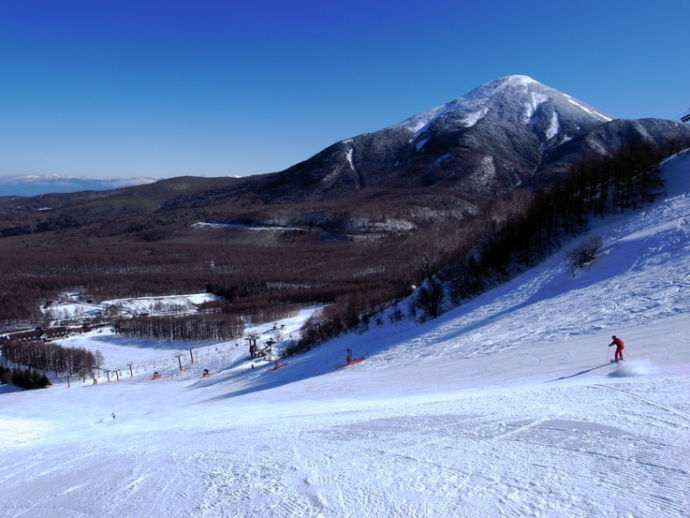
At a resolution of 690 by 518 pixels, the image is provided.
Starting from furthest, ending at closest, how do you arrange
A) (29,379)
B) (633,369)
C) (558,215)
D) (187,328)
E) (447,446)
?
(187,328) < (29,379) < (558,215) < (633,369) < (447,446)

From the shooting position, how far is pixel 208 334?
66.2m

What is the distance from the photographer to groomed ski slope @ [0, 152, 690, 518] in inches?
197

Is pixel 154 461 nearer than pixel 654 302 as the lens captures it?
Yes

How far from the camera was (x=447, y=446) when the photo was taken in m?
6.67

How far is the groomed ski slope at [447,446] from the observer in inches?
197

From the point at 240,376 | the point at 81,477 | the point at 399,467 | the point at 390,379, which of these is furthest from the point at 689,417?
the point at 240,376

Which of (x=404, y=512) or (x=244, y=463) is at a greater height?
(x=404, y=512)

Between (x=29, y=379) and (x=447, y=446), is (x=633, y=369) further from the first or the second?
(x=29, y=379)

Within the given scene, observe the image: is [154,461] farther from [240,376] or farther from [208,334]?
[208,334]

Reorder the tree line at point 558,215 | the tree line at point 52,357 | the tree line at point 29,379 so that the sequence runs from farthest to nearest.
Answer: the tree line at point 52,357, the tree line at point 29,379, the tree line at point 558,215

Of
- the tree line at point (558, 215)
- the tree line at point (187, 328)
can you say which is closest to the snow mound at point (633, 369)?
the tree line at point (558, 215)

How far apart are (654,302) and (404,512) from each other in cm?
1738

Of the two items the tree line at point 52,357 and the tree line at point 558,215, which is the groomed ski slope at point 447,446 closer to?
the tree line at point 558,215

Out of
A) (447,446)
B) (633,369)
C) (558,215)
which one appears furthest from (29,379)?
(558,215)
